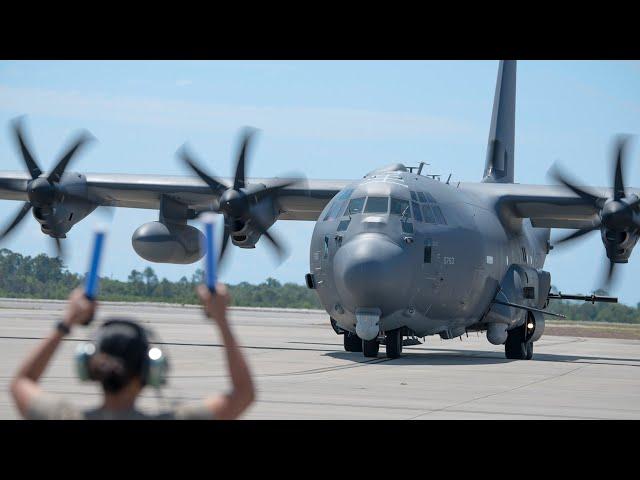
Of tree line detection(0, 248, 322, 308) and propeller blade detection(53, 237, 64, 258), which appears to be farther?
tree line detection(0, 248, 322, 308)

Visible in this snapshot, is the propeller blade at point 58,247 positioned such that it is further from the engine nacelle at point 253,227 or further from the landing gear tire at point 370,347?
the landing gear tire at point 370,347

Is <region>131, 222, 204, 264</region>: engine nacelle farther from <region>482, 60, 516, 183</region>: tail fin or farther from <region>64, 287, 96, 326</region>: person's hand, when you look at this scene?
<region>64, 287, 96, 326</region>: person's hand

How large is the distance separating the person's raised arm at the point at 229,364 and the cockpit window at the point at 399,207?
56.8 ft

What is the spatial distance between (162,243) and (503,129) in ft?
37.1

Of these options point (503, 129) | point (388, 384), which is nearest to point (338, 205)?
point (388, 384)

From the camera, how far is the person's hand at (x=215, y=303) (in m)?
3.90

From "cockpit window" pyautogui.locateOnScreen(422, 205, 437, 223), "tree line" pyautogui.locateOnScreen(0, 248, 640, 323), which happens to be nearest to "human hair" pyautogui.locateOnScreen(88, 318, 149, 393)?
"cockpit window" pyautogui.locateOnScreen(422, 205, 437, 223)

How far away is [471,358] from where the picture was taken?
25.2 metres

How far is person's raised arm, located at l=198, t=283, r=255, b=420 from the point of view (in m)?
3.91

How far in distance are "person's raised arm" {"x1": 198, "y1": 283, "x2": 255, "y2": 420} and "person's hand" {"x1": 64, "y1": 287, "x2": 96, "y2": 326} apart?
0.42m

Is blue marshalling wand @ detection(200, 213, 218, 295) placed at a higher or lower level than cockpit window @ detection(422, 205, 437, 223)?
lower
